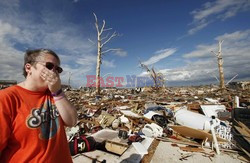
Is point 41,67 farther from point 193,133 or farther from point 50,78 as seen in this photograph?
point 193,133

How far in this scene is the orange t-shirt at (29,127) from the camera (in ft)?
3.87

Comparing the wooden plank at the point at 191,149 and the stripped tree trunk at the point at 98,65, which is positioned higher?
the stripped tree trunk at the point at 98,65

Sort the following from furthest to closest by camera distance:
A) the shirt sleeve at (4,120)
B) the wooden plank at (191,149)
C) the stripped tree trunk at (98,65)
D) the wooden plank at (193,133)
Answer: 1. the stripped tree trunk at (98,65)
2. the wooden plank at (193,133)
3. the wooden plank at (191,149)
4. the shirt sleeve at (4,120)

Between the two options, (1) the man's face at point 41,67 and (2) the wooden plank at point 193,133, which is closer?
(1) the man's face at point 41,67

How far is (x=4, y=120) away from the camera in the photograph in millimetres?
1123

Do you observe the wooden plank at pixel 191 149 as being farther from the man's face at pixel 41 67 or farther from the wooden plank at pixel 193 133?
the man's face at pixel 41 67

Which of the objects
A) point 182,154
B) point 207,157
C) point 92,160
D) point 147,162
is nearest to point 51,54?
point 92,160

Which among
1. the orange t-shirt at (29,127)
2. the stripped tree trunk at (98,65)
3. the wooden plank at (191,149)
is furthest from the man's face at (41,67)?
the stripped tree trunk at (98,65)

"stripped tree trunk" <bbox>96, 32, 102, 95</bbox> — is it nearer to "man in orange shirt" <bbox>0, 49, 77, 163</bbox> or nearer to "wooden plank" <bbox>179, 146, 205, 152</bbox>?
"wooden plank" <bbox>179, 146, 205, 152</bbox>

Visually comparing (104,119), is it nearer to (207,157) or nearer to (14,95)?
(207,157)

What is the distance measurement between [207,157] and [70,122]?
3123 millimetres

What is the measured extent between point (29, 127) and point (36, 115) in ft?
0.37

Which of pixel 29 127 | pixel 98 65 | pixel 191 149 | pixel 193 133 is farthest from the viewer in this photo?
pixel 98 65

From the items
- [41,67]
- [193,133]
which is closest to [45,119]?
[41,67]
